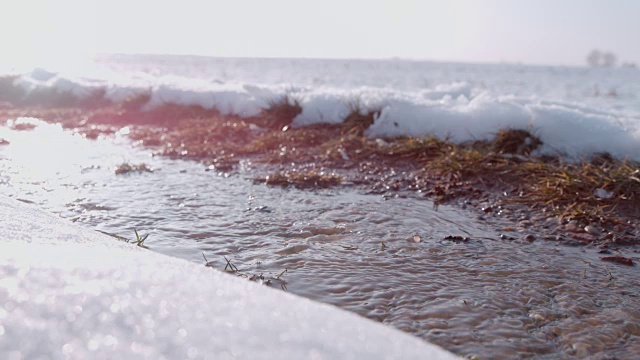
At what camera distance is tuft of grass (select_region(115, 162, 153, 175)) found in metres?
3.70

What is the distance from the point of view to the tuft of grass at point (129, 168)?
12.1 feet

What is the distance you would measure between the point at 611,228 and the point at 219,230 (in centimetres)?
201

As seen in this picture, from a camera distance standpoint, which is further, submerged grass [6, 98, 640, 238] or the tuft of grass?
the tuft of grass

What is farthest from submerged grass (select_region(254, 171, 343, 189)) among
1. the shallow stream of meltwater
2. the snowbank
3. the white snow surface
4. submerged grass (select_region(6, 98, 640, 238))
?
the white snow surface

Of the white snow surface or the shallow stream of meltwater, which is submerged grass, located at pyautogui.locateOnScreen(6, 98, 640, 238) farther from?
the white snow surface

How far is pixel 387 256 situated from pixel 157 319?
1453mm

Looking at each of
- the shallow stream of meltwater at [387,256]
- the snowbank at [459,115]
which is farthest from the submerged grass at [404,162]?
the shallow stream of meltwater at [387,256]

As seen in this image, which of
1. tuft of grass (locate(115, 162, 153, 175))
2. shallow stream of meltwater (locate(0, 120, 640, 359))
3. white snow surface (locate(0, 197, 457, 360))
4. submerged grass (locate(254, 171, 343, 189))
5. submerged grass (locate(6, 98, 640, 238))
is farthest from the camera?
tuft of grass (locate(115, 162, 153, 175))

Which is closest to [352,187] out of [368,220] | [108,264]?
[368,220]

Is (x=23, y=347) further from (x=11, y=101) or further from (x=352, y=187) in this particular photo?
(x=11, y=101)

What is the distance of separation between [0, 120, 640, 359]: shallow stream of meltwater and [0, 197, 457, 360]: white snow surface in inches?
28.2

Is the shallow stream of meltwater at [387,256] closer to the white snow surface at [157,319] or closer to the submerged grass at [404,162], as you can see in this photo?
the submerged grass at [404,162]

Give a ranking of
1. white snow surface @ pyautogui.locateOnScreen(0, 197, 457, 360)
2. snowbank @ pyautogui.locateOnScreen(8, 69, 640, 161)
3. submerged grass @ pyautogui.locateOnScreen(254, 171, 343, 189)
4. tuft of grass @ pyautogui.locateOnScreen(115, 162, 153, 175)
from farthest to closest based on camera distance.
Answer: snowbank @ pyautogui.locateOnScreen(8, 69, 640, 161)
tuft of grass @ pyautogui.locateOnScreen(115, 162, 153, 175)
submerged grass @ pyautogui.locateOnScreen(254, 171, 343, 189)
white snow surface @ pyautogui.locateOnScreen(0, 197, 457, 360)

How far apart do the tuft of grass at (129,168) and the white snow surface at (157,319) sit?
278cm
